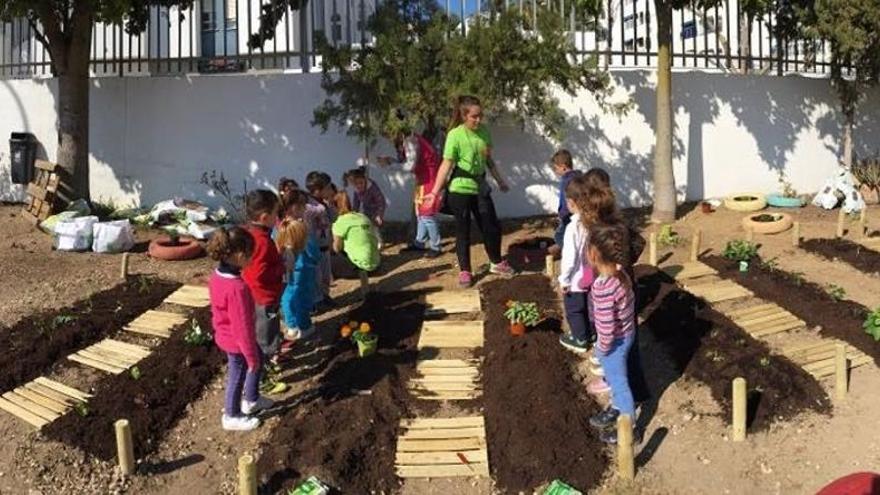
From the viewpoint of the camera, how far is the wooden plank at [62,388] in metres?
5.85

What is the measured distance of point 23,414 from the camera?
5.59 metres

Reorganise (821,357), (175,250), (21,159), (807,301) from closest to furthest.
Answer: (821,357), (807,301), (175,250), (21,159)

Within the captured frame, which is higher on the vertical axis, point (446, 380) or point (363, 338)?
point (363, 338)

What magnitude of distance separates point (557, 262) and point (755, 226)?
2.94m

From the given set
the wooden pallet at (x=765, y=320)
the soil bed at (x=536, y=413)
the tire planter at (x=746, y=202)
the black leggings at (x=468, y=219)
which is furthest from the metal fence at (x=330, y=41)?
the soil bed at (x=536, y=413)

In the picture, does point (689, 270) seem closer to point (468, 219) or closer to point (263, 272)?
point (468, 219)

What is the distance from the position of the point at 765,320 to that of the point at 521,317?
208 centimetres

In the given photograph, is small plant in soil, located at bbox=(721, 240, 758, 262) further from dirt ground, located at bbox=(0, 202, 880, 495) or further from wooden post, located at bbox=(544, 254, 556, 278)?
dirt ground, located at bbox=(0, 202, 880, 495)

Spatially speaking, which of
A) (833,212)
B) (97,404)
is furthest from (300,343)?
(833,212)

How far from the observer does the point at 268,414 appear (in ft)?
18.3

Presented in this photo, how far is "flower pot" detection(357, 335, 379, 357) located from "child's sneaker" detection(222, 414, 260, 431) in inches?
47.6

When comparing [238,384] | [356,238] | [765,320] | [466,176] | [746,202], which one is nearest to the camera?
[238,384]

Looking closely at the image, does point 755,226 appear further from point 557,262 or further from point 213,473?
point 213,473

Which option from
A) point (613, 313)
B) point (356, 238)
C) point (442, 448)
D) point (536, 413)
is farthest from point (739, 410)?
point (356, 238)
